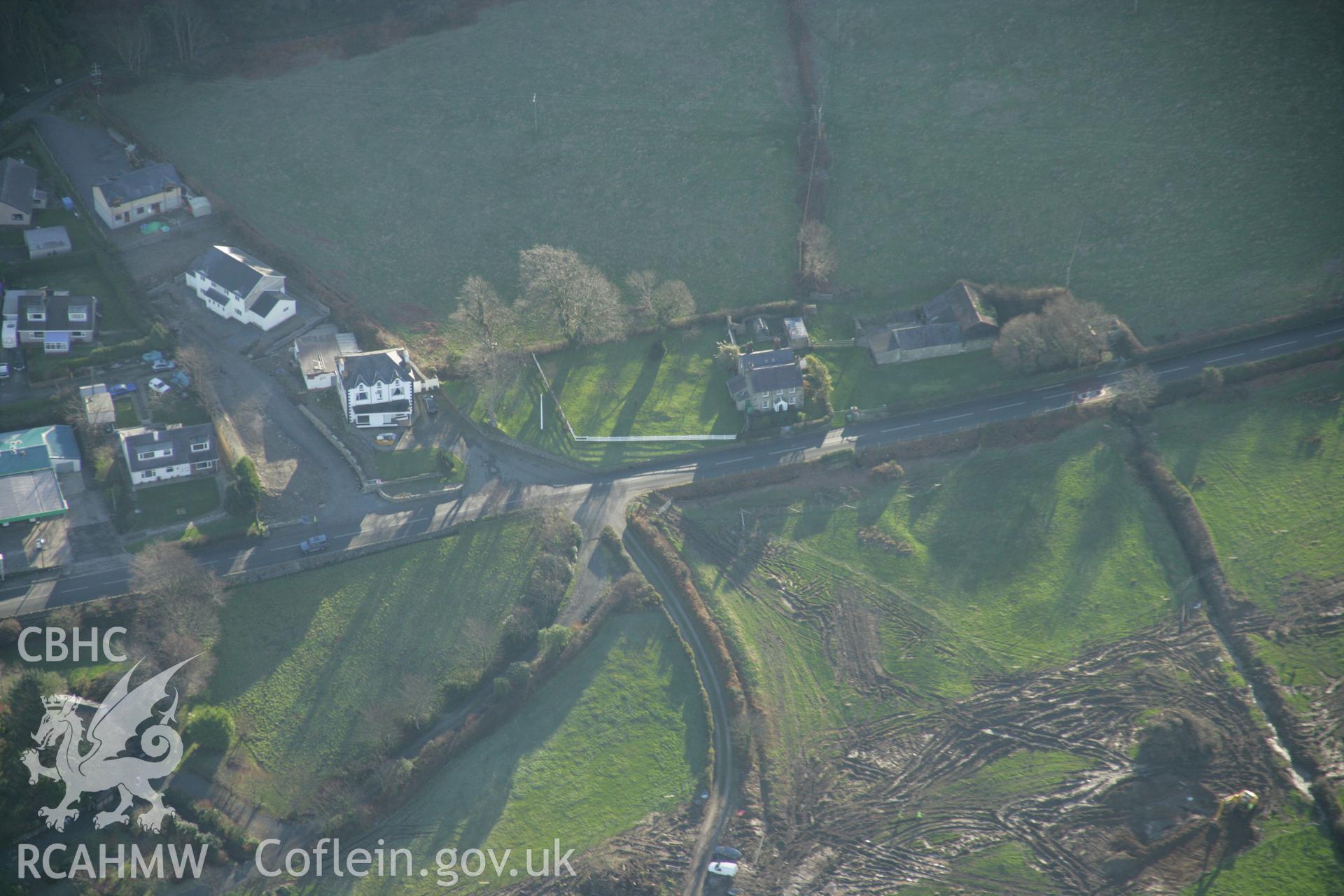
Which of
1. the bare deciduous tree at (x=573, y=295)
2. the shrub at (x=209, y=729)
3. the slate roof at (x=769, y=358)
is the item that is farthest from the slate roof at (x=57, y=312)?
the slate roof at (x=769, y=358)

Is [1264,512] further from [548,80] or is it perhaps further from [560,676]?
[548,80]

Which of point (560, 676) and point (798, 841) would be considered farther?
point (560, 676)

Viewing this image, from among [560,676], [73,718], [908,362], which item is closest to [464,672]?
[560,676]

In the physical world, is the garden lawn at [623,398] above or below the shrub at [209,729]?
above

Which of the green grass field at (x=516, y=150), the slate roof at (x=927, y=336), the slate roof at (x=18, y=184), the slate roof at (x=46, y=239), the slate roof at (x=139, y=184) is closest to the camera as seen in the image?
the slate roof at (x=46, y=239)

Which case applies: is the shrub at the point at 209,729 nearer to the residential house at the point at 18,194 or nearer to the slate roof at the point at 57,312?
the slate roof at the point at 57,312

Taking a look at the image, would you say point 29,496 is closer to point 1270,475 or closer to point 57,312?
point 57,312

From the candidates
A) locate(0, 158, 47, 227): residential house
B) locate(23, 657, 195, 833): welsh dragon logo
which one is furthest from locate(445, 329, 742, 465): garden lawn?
locate(0, 158, 47, 227): residential house
